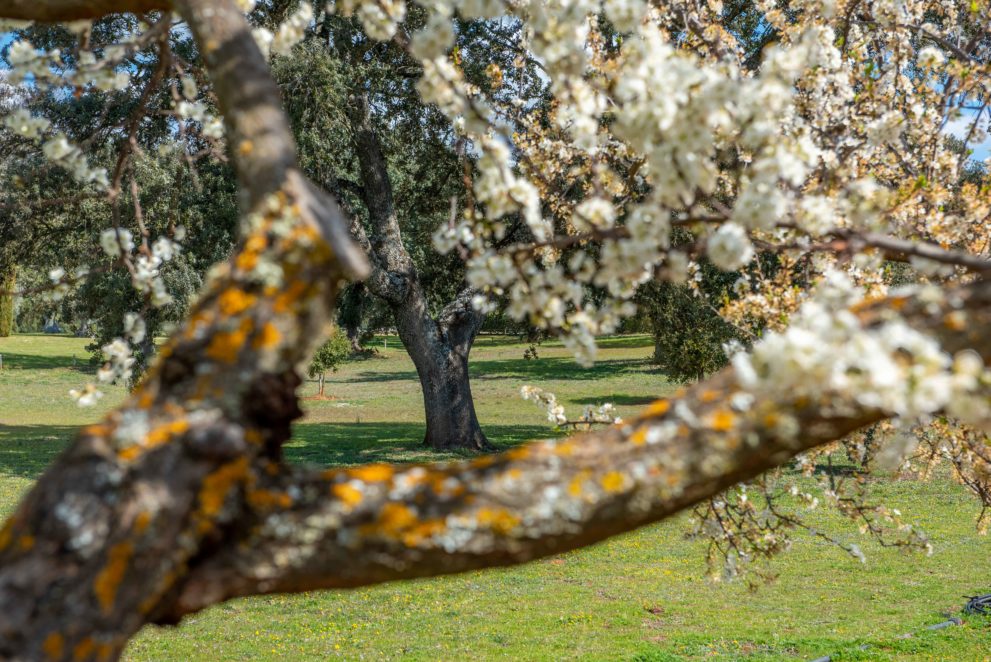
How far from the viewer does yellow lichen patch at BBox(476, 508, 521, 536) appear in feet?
5.77

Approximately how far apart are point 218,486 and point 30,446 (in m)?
21.3

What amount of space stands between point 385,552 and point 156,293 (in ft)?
5.75

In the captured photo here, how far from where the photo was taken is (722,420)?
1.70 metres

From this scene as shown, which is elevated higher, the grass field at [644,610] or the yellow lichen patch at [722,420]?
the yellow lichen patch at [722,420]

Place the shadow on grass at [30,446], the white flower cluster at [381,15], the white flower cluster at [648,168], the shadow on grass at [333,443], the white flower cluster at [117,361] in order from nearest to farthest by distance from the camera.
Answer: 1. the white flower cluster at [648,168]
2. the white flower cluster at [117,361]
3. the white flower cluster at [381,15]
4. the shadow on grass at [30,446]
5. the shadow on grass at [333,443]

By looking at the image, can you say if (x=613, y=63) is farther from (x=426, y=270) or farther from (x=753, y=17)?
(x=426, y=270)

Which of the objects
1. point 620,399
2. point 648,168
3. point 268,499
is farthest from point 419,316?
point 268,499

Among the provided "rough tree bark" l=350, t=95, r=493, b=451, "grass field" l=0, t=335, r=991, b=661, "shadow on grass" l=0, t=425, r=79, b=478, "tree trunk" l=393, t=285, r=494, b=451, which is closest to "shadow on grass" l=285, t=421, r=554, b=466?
"tree trunk" l=393, t=285, r=494, b=451

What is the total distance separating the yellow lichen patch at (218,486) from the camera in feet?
5.65

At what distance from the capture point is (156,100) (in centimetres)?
1184

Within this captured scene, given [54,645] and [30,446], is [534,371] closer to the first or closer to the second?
[30,446]

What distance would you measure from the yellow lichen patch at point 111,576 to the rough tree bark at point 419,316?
15033mm

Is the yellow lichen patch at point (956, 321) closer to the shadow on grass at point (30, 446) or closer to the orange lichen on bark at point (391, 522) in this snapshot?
the orange lichen on bark at point (391, 522)

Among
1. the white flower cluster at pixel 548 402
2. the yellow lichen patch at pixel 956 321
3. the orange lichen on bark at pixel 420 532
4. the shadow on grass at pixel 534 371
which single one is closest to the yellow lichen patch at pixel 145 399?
the orange lichen on bark at pixel 420 532
